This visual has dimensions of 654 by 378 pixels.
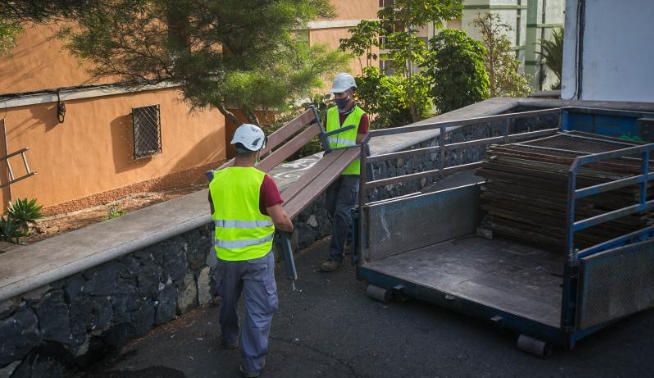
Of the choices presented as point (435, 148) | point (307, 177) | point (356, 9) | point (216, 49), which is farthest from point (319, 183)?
point (356, 9)

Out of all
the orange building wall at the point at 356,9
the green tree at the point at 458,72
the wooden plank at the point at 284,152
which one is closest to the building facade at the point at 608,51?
the green tree at the point at 458,72

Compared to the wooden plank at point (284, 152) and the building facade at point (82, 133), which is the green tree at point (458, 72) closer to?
the building facade at point (82, 133)

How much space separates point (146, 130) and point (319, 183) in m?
10.2

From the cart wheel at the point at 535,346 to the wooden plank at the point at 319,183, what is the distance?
198 cm


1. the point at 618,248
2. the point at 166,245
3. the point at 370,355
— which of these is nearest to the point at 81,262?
the point at 166,245

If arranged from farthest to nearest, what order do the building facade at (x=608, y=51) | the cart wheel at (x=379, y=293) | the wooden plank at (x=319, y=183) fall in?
the building facade at (x=608, y=51) → the cart wheel at (x=379, y=293) → the wooden plank at (x=319, y=183)

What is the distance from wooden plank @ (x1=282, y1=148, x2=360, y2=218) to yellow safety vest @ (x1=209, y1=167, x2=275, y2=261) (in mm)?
791

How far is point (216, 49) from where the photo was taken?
11.7 metres

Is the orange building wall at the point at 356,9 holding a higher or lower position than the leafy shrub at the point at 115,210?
higher

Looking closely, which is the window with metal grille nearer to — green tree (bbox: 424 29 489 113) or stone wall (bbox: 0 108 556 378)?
green tree (bbox: 424 29 489 113)

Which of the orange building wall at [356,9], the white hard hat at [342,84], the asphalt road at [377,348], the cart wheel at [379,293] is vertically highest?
the orange building wall at [356,9]

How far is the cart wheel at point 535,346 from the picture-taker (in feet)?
18.1

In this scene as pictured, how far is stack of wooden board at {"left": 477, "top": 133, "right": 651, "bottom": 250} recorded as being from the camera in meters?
6.43

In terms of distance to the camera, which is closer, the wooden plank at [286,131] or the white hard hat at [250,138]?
the white hard hat at [250,138]
